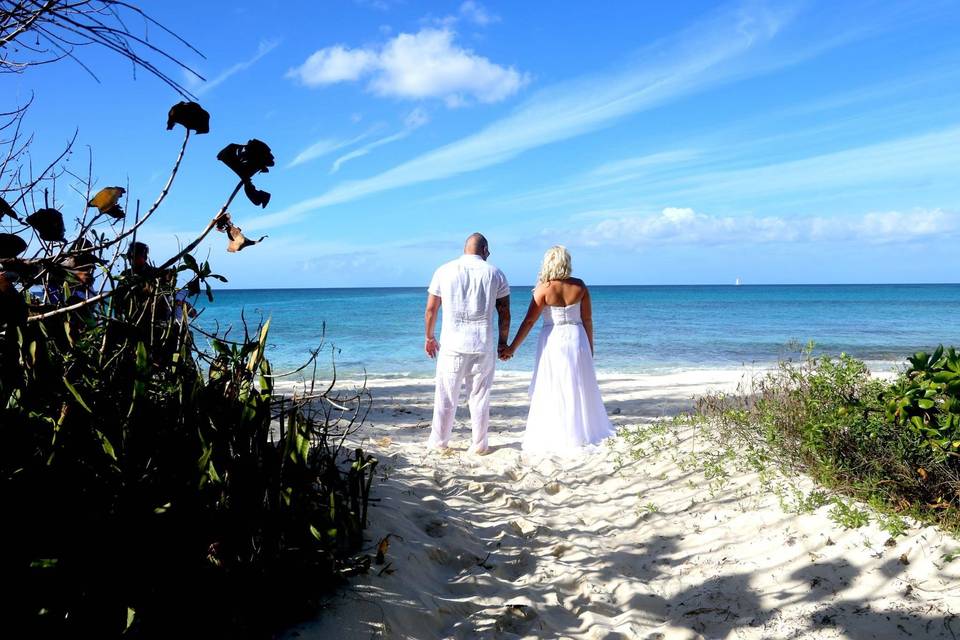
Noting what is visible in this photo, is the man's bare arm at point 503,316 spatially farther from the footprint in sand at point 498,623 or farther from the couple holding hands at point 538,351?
the footprint in sand at point 498,623

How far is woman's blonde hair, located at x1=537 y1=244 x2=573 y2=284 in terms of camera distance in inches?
A: 274

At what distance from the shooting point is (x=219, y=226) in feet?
6.19

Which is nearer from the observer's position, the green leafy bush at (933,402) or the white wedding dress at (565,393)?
the green leafy bush at (933,402)

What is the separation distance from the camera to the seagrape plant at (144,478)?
228cm

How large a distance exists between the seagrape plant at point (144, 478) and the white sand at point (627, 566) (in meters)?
0.36

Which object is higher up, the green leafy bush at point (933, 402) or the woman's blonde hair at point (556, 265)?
the woman's blonde hair at point (556, 265)

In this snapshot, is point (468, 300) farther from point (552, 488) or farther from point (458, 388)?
point (552, 488)

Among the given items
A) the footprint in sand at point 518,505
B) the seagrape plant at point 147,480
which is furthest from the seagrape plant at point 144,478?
the footprint in sand at point 518,505

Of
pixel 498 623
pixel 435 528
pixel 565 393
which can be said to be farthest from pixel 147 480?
pixel 565 393

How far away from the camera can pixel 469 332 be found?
266 inches

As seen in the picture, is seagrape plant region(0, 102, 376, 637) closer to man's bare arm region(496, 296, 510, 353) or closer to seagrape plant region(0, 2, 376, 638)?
seagrape plant region(0, 2, 376, 638)

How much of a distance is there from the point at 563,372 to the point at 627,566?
126 inches

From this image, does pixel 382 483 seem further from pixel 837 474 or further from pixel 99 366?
pixel 837 474

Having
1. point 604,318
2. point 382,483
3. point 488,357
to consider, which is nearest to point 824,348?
point 604,318
